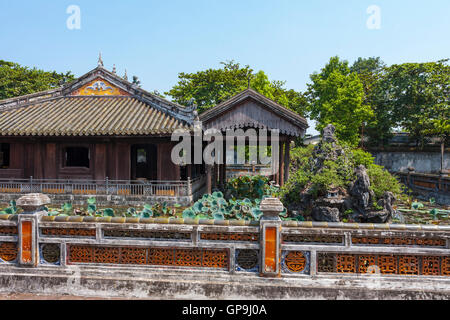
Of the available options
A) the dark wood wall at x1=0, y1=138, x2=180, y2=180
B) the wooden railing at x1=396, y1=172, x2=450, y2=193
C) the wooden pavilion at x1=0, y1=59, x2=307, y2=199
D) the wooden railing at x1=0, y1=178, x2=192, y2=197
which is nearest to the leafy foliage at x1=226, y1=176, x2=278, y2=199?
the wooden pavilion at x1=0, y1=59, x2=307, y2=199

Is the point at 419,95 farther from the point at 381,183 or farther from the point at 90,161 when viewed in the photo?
the point at 90,161

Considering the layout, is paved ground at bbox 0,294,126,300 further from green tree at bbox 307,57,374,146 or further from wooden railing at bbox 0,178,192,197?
green tree at bbox 307,57,374,146

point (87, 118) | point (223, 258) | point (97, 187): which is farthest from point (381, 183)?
point (87, 118)

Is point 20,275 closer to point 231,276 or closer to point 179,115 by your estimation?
point 231,276

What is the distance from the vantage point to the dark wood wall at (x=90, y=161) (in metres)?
14.7

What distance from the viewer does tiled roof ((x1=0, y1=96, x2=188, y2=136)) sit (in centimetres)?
1349

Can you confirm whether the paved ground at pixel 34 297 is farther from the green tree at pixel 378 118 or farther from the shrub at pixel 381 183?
the green tree at pixel 378 118

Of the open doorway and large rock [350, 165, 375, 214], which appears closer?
large rock [350, 165, 375, 214]

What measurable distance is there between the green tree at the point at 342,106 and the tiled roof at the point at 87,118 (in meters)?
21.6

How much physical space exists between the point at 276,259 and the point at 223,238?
976 millimetres

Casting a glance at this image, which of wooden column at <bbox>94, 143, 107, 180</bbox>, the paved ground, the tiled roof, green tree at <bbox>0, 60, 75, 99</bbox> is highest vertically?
green tree at <bbox>0, 60, 75, 99</bbox>

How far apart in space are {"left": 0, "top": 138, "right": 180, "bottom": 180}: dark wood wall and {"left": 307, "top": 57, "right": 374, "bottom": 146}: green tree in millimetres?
21390

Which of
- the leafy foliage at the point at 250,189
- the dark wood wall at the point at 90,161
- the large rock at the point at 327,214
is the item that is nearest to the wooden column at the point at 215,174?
the leafy foliage at the point at 250,189

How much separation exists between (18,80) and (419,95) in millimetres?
49258
